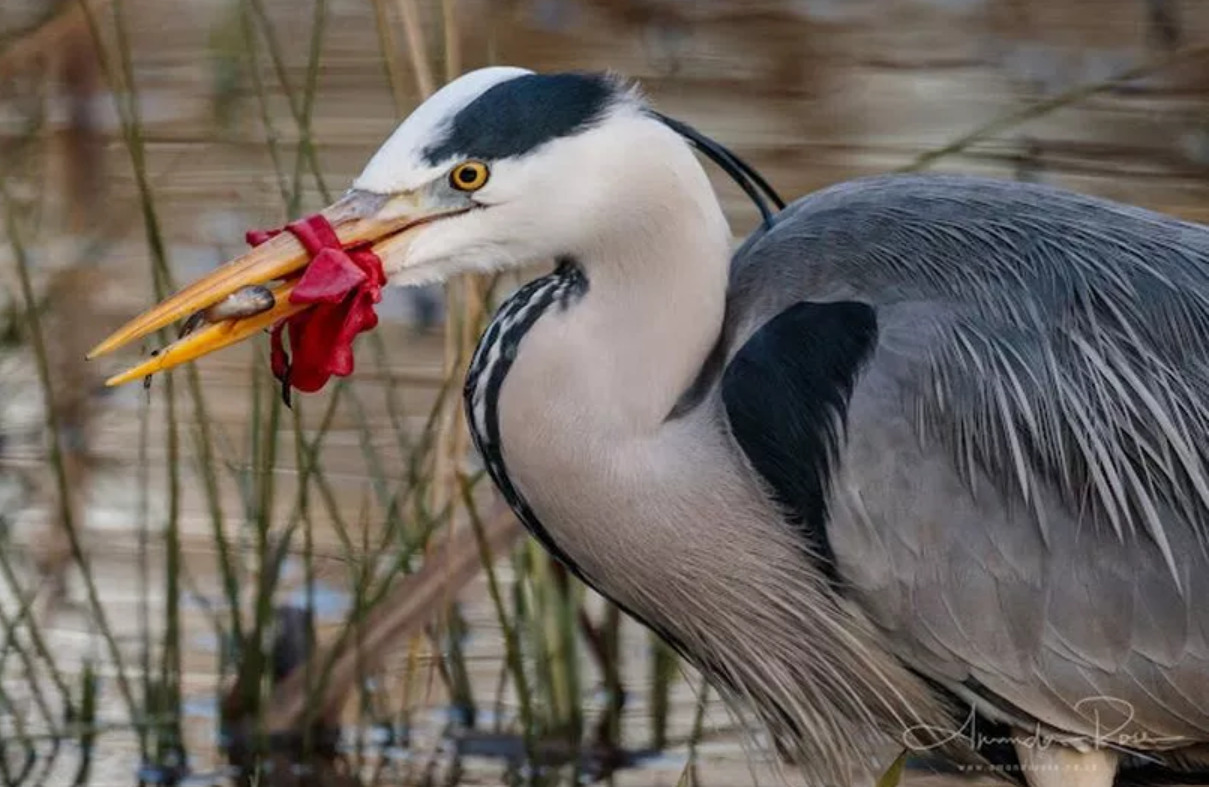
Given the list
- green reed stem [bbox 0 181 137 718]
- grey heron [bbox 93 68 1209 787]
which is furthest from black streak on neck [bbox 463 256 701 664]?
green reed stem [bbox 0 181 137 718]

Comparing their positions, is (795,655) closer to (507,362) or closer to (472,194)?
(507,362)

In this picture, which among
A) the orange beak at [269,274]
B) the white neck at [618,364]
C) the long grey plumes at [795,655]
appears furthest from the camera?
the long grey plumes at [795,655]

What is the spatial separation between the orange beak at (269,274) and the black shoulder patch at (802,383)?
0.53 m

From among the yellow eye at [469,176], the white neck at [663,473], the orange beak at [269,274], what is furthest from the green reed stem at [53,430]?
the yellow eye at [469,176]

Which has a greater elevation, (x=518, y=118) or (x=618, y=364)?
(x=518, y=118)

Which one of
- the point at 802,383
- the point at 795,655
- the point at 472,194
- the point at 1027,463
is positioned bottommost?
the point at 795,655

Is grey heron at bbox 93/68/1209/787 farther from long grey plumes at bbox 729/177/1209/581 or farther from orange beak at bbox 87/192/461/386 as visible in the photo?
orange beak at bbox 87/192/461/386

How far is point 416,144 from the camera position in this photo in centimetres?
362

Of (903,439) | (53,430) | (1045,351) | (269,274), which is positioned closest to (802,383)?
(903,439)

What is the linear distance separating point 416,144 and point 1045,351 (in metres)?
0.99

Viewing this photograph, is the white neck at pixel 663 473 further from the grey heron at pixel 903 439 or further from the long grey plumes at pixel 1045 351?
the long grey plumes at pixel 1045 351

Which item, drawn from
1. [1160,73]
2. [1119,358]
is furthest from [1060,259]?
[1160,73]

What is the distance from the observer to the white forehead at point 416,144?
3607 mm

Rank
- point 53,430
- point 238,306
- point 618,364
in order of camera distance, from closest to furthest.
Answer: point 238,306 → point 618,364 → point 53,430
